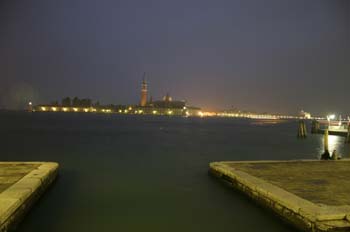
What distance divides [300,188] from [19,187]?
7052 millimetres

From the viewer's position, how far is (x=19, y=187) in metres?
7.86

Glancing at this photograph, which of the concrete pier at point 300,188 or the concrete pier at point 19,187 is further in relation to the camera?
the concrete pier at point 19,187

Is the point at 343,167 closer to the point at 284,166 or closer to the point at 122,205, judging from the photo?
the point at 284,166

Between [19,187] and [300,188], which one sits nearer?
[19,187]

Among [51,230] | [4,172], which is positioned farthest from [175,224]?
[4,172]

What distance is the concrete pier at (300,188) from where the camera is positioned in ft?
20.4

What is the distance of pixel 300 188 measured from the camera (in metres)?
8.30

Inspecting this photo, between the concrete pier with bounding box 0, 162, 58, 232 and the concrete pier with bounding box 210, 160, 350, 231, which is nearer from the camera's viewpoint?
the concrete pier with bounding box 210, 160, 350, 231

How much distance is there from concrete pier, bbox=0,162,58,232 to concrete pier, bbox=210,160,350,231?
19.0 ft

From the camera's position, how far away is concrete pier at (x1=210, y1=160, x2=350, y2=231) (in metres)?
6.21

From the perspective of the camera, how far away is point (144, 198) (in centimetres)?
988

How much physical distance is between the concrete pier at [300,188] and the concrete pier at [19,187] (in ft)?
19.0

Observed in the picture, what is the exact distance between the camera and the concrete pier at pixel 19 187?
Result: 650 centimetres

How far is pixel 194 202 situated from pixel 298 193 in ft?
10.2
